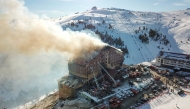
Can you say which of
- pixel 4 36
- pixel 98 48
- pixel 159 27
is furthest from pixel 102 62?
pixel 159 27

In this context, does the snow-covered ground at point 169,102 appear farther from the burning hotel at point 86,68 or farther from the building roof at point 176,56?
the building roof at point 176,56

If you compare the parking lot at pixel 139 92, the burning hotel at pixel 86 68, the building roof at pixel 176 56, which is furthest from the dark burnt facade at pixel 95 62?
the building roof at pixel 176 56

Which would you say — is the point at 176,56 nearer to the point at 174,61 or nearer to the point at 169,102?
the point at 174,61

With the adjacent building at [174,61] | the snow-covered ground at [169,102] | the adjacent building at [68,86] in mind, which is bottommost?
the snow-covered ground at [169,102]

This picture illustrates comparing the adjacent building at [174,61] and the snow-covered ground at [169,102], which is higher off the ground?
the adjacent building at [174,61]

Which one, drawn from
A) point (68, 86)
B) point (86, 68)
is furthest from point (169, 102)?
point (68, 86)

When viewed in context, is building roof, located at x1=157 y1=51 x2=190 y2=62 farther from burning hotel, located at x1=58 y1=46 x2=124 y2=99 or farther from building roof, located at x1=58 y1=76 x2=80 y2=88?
building roof, located at x1=58 y1=76 x2=80 y2=88

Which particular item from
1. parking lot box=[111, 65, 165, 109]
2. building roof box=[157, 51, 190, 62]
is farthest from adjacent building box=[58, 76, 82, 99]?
building roof box=[157, 51, 190, 62]
